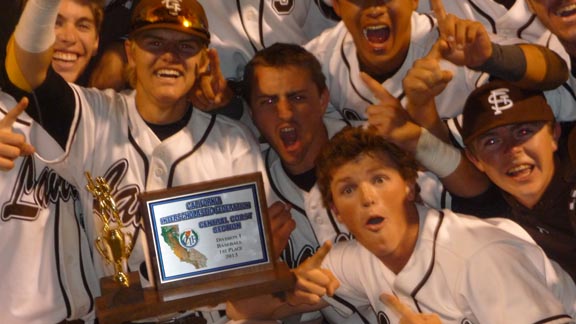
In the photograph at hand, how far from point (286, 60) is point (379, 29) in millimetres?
254

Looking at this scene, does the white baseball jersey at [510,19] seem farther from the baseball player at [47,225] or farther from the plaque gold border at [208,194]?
the baseball player at [47,225]

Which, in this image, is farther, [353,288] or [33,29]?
[353,288]

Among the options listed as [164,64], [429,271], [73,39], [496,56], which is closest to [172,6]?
[164,64]

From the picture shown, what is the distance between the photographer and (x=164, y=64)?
213cm

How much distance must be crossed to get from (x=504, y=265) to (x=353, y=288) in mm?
401

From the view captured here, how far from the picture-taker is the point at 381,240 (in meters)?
2.10

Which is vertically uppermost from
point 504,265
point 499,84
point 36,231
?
point 499,84

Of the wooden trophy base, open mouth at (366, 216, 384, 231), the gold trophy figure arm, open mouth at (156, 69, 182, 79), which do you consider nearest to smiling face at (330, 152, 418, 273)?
open mouth at (366, 216, 384, 231)

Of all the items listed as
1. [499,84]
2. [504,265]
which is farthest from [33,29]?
[504,265]

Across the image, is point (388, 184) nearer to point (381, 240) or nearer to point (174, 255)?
point (381, 240)

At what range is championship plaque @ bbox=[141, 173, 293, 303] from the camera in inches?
80.4

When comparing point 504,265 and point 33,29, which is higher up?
point 33,29

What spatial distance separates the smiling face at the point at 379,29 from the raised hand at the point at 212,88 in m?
0.35

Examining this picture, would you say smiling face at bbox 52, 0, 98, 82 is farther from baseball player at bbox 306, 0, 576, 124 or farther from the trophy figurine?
baseball player at bbox 306, 0, 576, 124
